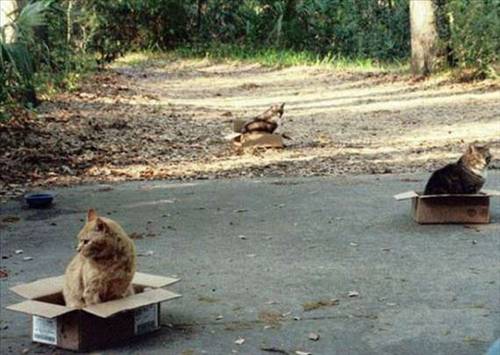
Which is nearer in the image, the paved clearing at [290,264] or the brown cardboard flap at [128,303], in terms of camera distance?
the brown cardboard flap at [128,303]

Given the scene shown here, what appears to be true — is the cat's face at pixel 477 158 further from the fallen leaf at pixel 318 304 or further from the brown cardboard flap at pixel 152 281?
the brown cardboard flap at pixel 152 281

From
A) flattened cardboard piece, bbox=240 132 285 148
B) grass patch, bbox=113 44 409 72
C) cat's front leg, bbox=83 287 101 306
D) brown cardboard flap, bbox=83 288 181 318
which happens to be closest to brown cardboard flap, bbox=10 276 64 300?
cat's front leg, bbox=83 287 101 306

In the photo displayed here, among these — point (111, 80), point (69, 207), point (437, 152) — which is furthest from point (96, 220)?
point (111, 80)

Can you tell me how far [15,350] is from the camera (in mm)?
4039

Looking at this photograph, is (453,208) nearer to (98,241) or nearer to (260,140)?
(98,241)

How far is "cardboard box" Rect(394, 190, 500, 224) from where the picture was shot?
20.4 feet

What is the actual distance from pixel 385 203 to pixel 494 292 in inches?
97.6

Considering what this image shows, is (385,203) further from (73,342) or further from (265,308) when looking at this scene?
(73,342)

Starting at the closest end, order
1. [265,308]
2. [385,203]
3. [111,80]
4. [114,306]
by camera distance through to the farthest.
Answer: [114,306]
[265,308]
[385,203]
[111,80]

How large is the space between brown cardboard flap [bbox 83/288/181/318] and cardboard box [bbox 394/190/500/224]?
266cm

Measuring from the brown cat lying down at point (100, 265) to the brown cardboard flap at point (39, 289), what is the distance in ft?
0.89

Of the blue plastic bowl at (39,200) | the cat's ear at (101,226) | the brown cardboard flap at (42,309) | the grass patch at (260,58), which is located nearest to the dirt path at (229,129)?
the blue plastic bowl at (39,200)

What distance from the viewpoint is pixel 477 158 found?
21.1 ft

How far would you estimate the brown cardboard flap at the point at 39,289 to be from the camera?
426 cm
